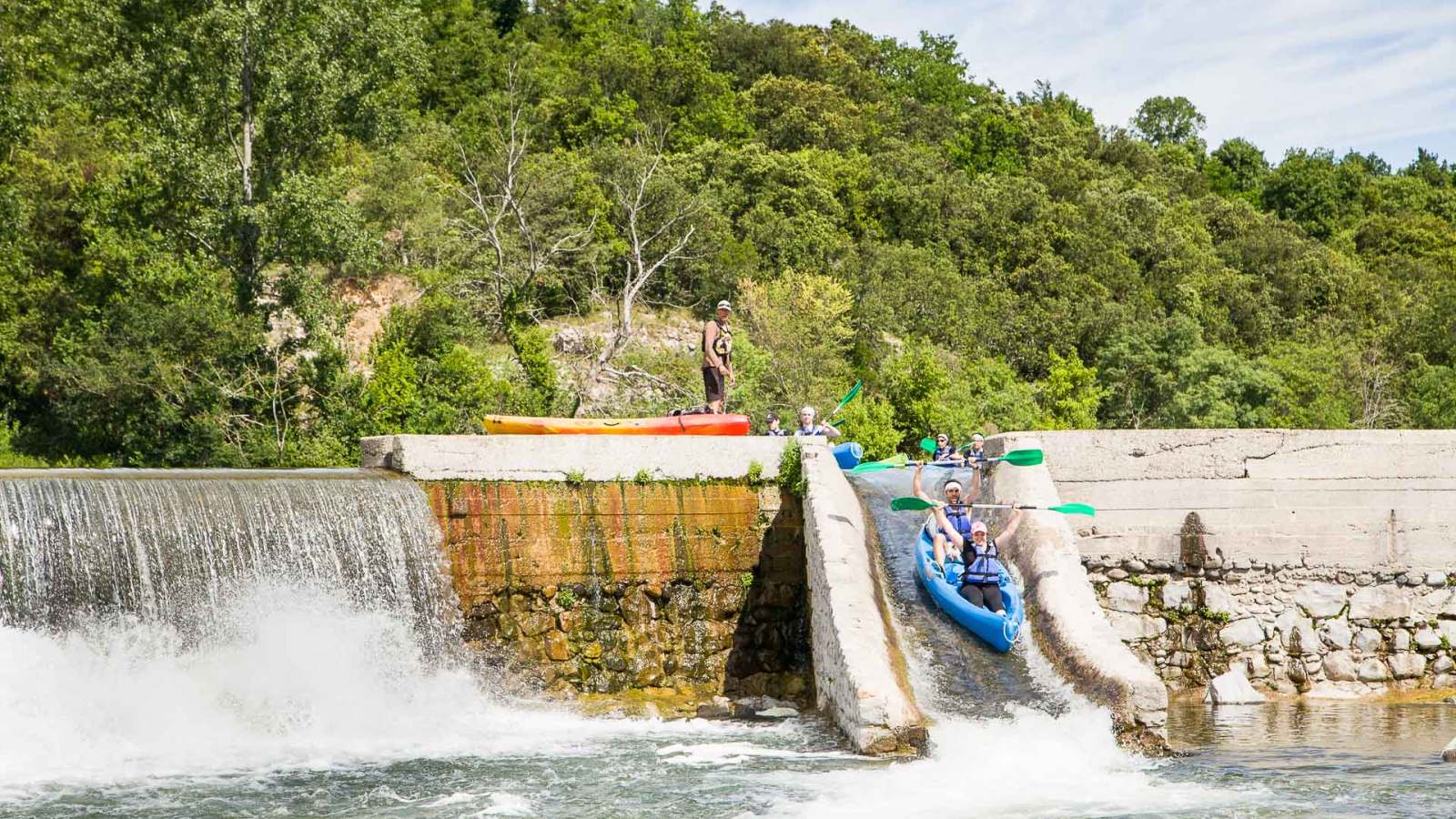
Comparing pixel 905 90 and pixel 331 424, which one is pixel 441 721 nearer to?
pixel 331 424

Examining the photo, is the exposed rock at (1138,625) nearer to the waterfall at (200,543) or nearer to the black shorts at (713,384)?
the black shorts at (713,384)

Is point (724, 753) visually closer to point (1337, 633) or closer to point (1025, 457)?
point (1025, 457)

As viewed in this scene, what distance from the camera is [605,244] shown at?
129 feet

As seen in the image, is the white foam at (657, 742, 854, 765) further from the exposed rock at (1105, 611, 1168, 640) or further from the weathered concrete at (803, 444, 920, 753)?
the exposed rock at (1105, 611, 1168, 640)

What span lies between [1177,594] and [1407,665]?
2570 mm

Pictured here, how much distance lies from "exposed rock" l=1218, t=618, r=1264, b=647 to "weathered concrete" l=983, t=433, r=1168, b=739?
6.44 feet

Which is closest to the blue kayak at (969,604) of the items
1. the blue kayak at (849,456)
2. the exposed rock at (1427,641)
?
the blue kayak at (849,456)

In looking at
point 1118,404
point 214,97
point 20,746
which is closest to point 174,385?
point 214,97

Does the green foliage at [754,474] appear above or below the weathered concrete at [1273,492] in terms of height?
above

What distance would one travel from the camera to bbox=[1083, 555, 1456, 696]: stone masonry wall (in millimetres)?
15188

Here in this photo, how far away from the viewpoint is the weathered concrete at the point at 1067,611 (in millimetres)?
11228

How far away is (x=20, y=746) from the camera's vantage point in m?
11.2

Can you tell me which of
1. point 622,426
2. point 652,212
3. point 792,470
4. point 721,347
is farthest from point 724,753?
point 652,212

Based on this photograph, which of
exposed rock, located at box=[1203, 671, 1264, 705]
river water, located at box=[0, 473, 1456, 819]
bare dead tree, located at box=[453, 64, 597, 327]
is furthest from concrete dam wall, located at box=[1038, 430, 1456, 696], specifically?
bare dead tree, located at box=[453, 64, 597, 327]
